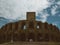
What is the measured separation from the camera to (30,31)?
51.0 meters

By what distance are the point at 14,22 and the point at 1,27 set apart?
175 inches

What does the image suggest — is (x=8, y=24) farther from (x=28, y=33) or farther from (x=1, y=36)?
(x=28, y=33)

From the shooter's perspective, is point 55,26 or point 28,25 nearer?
point 28,25

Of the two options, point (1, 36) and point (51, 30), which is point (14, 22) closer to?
point (1, 36)

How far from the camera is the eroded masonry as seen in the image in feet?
167

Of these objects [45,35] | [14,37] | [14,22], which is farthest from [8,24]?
[45,35]

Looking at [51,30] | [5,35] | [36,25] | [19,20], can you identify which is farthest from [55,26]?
[5,35]

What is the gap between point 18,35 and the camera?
170ft

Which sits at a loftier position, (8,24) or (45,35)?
(8,24)

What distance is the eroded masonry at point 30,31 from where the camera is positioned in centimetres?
5082

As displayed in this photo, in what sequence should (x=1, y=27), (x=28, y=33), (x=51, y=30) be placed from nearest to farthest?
(x=28, y=33)
(x=51, y=30)
(x=1, y=27)

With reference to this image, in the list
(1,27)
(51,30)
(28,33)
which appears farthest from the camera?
(1,27)

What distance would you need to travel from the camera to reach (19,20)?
5566cm

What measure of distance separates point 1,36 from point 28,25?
8.30m
